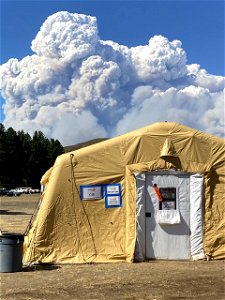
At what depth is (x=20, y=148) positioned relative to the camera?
3509 inches

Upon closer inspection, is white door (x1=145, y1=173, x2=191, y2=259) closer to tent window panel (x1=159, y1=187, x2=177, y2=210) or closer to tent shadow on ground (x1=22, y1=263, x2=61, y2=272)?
tent window panel (x1=159, y1=187, x2=177, y2=210)

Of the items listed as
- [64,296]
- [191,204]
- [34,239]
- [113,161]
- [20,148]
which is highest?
[20,148]

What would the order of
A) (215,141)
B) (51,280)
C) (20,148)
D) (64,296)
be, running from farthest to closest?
1. (20,148)
2. (215,141)
3. (51,280)
4. (64,296)

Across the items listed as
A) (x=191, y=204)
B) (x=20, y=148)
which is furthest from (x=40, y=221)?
(x=20, y=148)

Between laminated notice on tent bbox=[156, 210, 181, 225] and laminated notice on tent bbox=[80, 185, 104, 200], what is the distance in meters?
1.55

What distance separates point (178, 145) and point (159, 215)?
1898 millimetres

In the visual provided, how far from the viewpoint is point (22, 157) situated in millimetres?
89688

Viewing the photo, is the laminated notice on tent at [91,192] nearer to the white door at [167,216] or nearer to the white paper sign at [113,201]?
the white paper sign at [113,201]

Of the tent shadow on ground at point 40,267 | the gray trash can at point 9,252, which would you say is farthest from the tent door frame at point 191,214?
the gray trash can at point 9,252

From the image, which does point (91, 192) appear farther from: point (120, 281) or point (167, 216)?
point (120, 281)

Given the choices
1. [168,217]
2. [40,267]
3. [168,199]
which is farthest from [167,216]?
[40,267]

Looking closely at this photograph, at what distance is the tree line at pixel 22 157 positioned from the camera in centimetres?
8644

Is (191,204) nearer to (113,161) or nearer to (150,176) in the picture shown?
(150,176)

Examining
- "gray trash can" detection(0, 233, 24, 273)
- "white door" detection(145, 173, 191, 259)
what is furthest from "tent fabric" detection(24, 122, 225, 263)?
"gray trash can" detection(0, 233, 24, 273)
